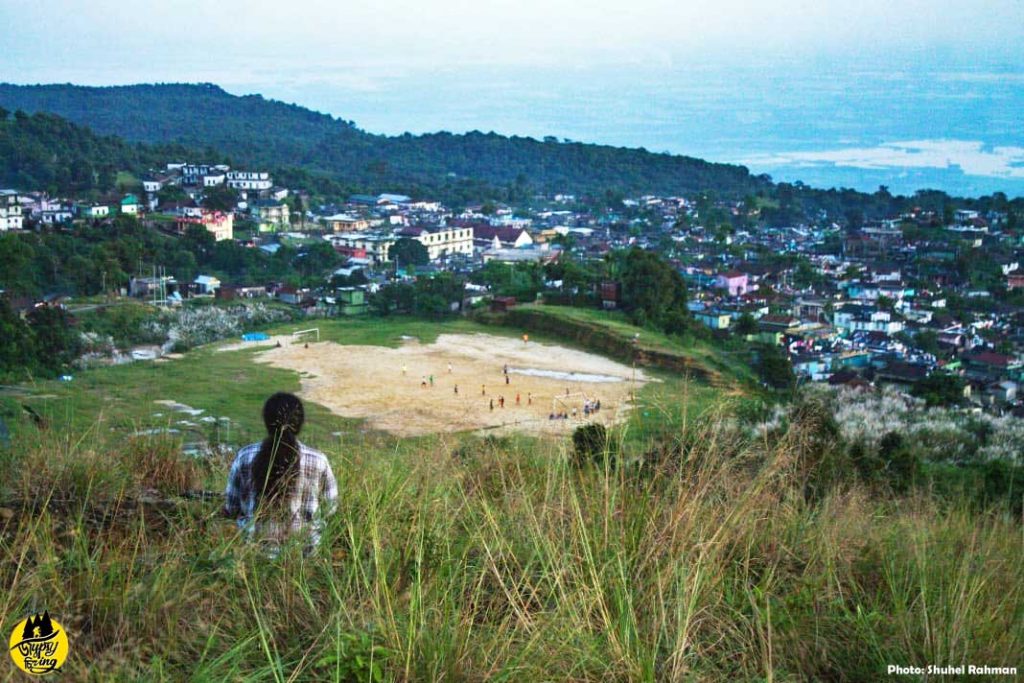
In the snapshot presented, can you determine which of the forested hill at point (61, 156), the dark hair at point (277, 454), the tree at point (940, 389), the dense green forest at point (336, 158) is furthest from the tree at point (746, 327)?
the forested hill at point (61, 156)

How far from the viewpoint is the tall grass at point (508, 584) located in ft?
6.02

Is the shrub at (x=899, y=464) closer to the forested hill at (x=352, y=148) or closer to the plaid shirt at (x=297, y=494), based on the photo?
the plaid shirt at (x=297, y=494)

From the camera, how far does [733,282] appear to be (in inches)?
1283

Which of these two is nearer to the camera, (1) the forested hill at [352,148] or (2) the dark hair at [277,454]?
(2) the dark hair at [277,454]

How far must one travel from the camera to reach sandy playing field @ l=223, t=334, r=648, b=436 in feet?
48.7

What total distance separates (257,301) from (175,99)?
83.6 metres

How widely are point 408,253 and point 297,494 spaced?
37003mm

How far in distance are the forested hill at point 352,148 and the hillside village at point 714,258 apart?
12456 millimetres

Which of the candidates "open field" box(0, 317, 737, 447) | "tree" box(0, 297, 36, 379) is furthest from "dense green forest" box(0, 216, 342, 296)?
"tree" box(0, 297, 36, 379)

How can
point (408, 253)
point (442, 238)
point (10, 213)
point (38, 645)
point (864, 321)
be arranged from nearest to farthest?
point (38, 645), point (864, 321), point (10, 213), point (408, 253), point (442, 238)

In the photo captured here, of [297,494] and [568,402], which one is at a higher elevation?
[297,494]

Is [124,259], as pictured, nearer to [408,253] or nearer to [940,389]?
[408,253]

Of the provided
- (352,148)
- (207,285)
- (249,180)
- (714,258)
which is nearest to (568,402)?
(207,285)

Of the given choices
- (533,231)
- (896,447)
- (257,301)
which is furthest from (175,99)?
(896,447)
